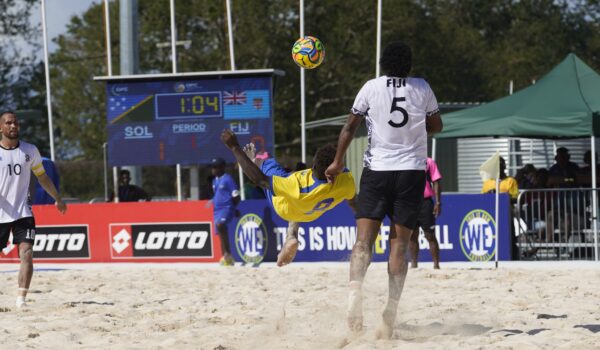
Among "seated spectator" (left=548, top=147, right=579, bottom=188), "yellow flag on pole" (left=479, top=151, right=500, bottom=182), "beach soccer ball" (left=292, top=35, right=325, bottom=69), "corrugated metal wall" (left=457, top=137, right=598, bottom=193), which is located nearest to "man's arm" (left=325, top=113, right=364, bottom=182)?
"beach soccer ball" (left=292, top=35, right=325, bottom=69)

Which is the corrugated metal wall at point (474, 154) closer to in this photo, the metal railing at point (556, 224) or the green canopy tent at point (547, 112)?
the green canopy tent at point (547, 112)

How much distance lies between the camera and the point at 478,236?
15.2 meters

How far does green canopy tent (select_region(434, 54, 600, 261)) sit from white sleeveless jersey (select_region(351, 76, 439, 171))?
8456mm

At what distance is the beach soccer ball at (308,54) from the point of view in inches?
392

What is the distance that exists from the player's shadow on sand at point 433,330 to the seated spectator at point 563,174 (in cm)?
839

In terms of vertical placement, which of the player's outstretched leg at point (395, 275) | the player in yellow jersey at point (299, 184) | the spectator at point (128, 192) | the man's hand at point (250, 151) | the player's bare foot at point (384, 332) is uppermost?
the man's hand at point (250, 151)

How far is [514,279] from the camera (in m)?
12.1

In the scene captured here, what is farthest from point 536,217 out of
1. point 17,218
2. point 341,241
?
point 17,218

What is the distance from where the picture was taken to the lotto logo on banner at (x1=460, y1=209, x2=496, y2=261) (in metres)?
15.2

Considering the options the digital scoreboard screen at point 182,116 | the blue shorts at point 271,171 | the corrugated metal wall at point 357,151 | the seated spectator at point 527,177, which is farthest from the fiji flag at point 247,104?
the blue shorts at point 271,171

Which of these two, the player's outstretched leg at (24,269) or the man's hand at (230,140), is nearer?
the man's hand at (230,140)

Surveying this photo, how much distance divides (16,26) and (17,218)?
42389mm

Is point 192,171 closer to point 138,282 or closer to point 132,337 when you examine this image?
point 138,282

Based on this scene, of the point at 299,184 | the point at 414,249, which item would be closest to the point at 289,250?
the point at 299,184
